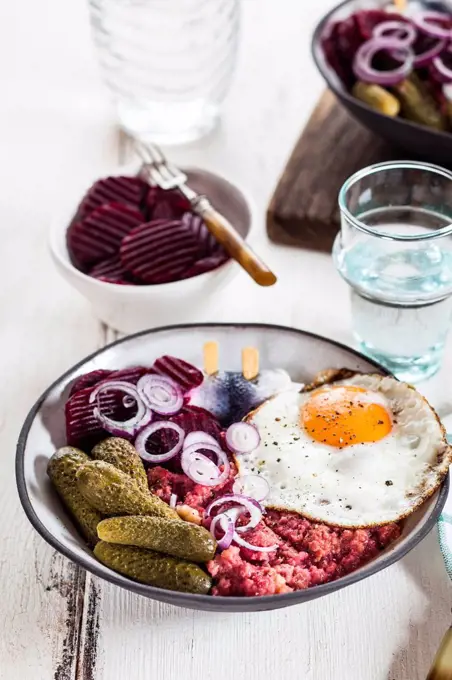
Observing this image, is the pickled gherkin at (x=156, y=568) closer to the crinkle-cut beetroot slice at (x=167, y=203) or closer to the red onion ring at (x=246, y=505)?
the red onion ring at (x=246, y=505)

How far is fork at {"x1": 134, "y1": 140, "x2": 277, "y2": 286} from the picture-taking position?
2.00 meters

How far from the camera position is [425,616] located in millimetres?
1606

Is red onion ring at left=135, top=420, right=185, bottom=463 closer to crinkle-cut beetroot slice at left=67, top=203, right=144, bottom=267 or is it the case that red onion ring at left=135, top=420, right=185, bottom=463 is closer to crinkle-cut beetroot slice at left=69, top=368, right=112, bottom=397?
crinkle-cut beetroot slice at left=69, top=368, right=112, bottom=397

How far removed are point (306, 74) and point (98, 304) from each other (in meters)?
1.25

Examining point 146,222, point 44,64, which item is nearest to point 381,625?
→ point 146,222

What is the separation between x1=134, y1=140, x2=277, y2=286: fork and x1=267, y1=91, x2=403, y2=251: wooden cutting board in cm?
25

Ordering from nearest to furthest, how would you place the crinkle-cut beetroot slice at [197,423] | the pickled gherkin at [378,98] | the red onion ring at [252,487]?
the red onion ring at [252,487]
the crinkle-cut beetroot slice at [197,423]
the pickled gherkin at [378,98]

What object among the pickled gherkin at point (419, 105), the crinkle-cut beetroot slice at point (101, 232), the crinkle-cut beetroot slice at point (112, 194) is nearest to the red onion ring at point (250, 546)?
the crinkle-cut beetroot slice at point (101, 232)

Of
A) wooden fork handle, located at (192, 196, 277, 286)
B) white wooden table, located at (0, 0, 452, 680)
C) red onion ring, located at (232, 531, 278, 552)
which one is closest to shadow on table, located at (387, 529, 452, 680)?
white wooden table, located at (0, 0, 452, 680)

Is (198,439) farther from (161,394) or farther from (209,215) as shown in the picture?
(209,215)

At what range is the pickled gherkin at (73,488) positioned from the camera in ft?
5.18

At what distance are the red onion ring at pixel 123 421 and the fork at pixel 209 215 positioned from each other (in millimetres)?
381

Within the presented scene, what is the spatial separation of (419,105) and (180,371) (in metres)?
0.97

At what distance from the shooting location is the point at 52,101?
9.41ft
